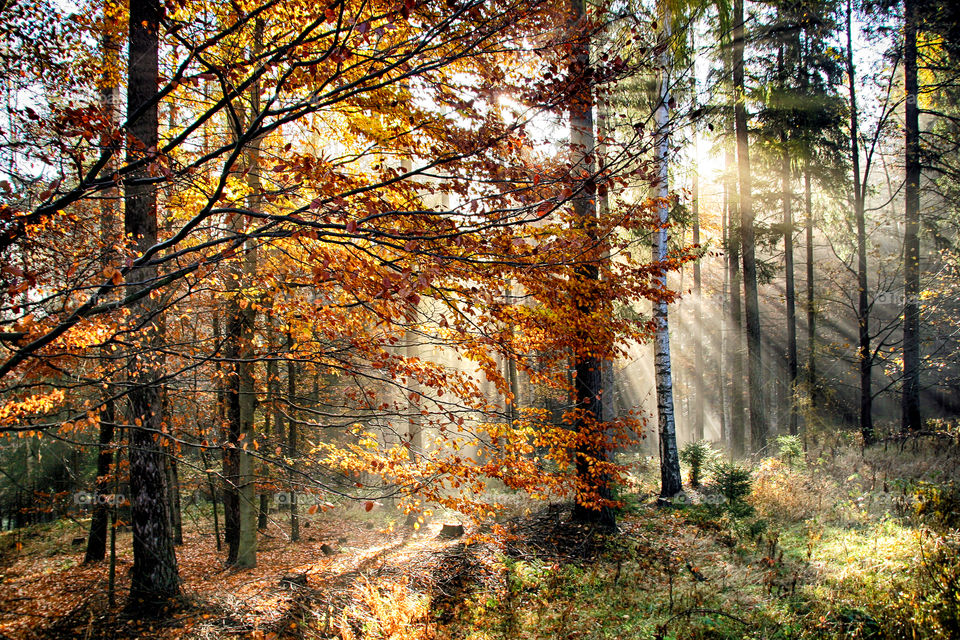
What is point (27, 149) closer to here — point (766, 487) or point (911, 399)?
point (766, 487)

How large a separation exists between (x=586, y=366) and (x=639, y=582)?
129 inches

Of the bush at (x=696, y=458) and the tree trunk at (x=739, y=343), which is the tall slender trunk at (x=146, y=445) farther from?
the tree trunk at (x=739, y=343)

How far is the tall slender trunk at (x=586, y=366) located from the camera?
13.8 feet

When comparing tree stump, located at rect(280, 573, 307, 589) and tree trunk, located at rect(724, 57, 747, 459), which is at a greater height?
tree trunk, located at rect(724, 57, 747, 459)

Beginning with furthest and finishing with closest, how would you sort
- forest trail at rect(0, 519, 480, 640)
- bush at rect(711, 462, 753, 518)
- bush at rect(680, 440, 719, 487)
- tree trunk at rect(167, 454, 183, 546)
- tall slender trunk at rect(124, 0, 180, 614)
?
bush at rect(680, 440, 719, 487) < tree trunk at rect(167, 454, 183, 546) < bush at rect(711, 462, 753, 518) < tall slender trunk at rect(124, 0, 180, 614) < forest trail at rect(0, 519, 480, 640)

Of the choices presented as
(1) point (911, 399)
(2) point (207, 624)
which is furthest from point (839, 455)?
(2) point (207, 624)

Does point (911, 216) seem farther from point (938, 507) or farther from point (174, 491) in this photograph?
point (174, 491)

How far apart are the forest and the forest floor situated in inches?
2.2

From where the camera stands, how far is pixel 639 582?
6199mm

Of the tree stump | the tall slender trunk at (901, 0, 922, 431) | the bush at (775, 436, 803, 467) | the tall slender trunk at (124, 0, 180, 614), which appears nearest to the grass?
the bush at (775, 436, 803, 467)

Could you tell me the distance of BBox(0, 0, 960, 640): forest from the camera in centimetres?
303

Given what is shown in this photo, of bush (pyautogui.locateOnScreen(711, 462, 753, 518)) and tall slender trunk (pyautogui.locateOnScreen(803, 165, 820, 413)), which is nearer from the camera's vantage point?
bush (pyautogui.locateOnScreen(711, 462, 753, 518))

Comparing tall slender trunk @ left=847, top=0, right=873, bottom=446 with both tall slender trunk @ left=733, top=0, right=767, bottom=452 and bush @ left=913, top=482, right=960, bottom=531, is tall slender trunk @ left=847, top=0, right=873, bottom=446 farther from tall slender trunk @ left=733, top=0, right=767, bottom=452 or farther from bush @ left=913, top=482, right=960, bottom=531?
bush @ left=913, top=482, right=960, bottom=531

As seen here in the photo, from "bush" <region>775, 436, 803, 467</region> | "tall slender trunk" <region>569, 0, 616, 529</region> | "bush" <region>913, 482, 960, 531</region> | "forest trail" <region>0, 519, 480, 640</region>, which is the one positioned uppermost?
"tall slender trunk" <region>569, 0, 616, 529</region>
